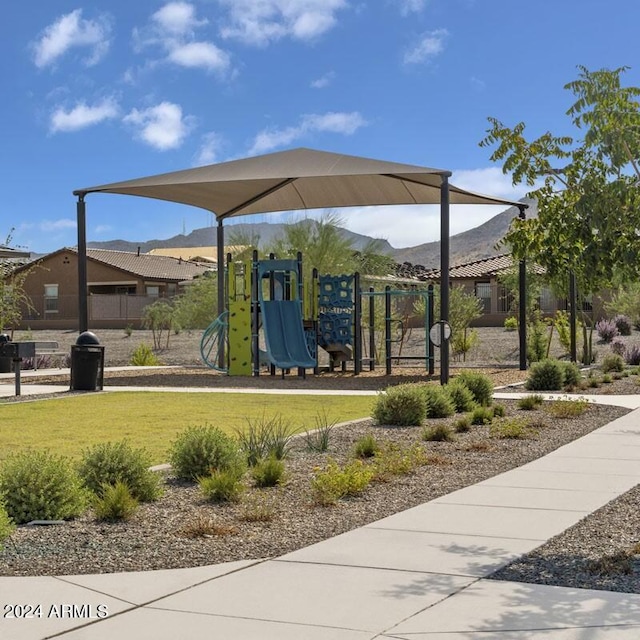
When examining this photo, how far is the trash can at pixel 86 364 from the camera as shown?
64.0 feet

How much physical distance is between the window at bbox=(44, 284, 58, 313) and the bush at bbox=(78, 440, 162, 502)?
177ft

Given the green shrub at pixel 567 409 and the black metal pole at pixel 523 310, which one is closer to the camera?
the green shrub at pixel 567 409

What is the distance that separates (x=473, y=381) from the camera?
52.7 ft

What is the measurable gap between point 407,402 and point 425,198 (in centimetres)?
1373

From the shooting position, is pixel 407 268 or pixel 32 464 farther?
pixel 407 268

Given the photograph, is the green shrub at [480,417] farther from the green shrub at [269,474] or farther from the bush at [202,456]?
the green shrub at [269,474]

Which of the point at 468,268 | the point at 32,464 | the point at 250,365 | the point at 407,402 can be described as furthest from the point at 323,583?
the point at 468,268

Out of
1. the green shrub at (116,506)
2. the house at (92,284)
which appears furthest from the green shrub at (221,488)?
the house at (92,284)

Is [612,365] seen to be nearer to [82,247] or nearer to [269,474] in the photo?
[82,247]

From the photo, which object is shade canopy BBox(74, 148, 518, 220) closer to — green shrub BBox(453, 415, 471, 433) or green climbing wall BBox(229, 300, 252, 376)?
green climbing wall BBox(229, 300, 252, 376)

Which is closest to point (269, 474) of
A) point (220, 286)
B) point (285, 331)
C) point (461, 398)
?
point (461, 398)

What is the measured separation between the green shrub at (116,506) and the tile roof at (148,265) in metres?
55.0

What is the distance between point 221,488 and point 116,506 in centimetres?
100

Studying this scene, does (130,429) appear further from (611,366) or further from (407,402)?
(611,366)
